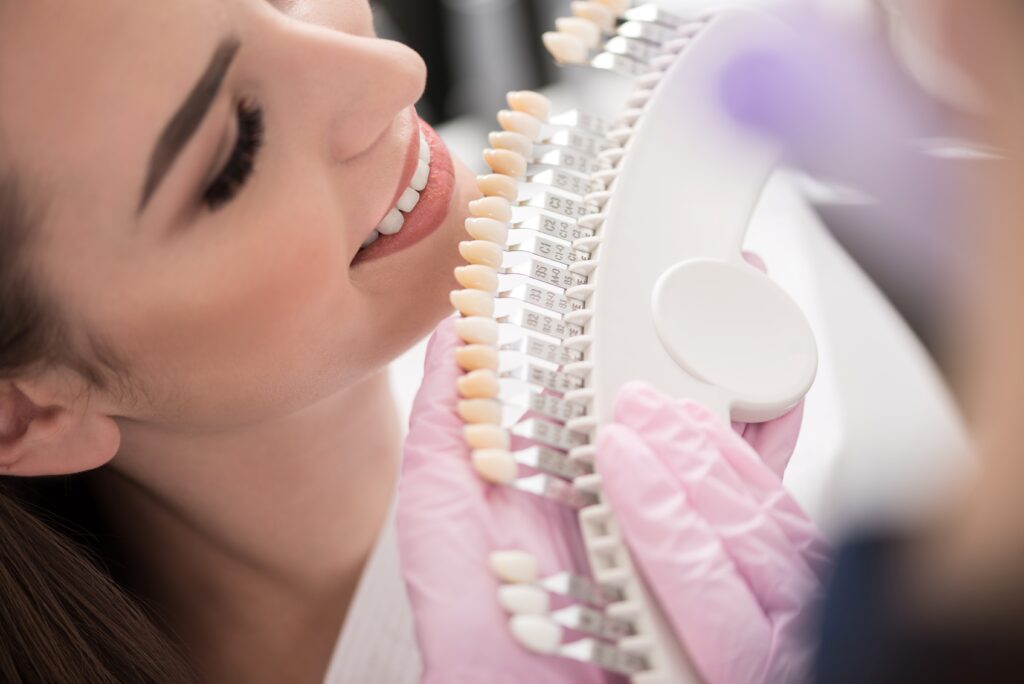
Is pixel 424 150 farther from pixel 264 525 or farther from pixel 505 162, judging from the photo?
pixel 264 525

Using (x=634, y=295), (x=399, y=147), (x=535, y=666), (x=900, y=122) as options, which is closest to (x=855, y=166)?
(x=900, y=122)

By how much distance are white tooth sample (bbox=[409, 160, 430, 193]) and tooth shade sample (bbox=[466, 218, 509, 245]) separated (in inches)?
5.4

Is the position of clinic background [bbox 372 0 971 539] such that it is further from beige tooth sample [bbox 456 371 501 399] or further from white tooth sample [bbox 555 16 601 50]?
beige tooth sample [bbox 456 371 501 399]

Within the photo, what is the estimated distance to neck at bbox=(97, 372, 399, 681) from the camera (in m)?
1.07

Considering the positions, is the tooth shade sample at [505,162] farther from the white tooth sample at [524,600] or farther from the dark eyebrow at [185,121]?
the white tooth sample at [524,600]

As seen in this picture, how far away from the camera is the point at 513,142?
90 cm

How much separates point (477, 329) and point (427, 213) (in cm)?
20

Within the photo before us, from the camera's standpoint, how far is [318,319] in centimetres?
86

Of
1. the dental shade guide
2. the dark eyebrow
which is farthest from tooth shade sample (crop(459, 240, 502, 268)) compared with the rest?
the dark eyebrow

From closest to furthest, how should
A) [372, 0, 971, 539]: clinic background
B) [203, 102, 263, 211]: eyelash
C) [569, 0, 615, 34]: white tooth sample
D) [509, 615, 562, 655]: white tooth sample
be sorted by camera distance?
[509, 615, 562, 655]: white tooth sample, [203, 102, 263, 211]: eyelash, [569, 0, 615, 34]: white tooth sample, [372, 0, 971, 539]: clinic background

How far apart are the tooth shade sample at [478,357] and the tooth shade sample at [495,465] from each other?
0.25ft

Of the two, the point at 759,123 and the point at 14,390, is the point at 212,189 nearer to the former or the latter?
the point at 14,390

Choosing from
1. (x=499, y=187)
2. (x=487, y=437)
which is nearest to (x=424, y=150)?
(x=499, y=187)

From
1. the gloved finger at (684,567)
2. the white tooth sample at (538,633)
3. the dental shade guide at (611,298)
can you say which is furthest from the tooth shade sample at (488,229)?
the white tooth sample at (538,633)
